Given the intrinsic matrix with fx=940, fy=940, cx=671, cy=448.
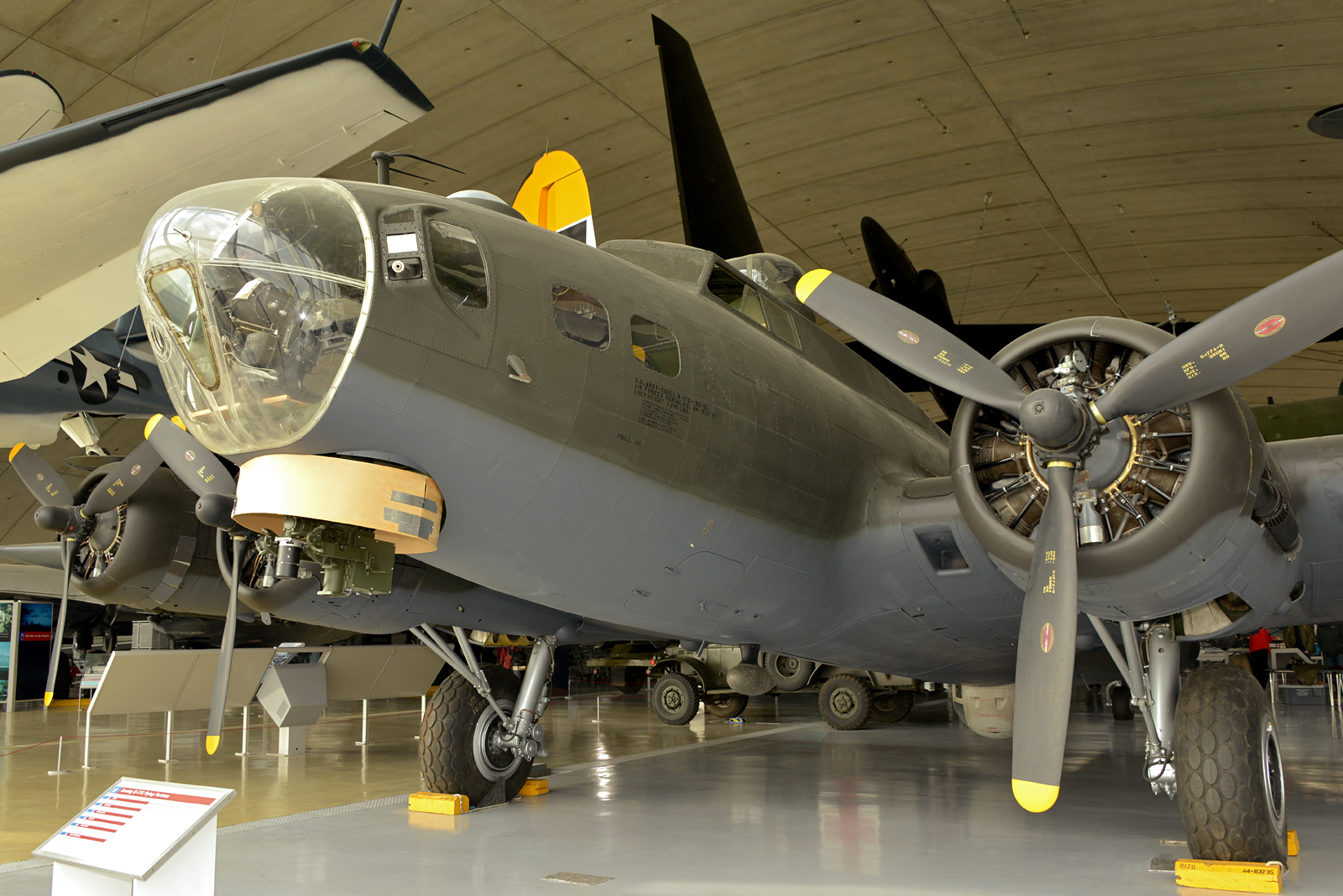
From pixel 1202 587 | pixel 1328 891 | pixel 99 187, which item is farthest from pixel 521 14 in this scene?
pixel 1328 891

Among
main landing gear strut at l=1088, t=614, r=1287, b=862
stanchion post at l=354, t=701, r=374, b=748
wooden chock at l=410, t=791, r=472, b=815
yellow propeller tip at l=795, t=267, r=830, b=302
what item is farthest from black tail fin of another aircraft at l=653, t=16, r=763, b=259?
main landing gear strut at l=1088, t=614, r=1287, b=862

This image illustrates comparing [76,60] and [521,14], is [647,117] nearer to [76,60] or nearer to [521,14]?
[521,14]

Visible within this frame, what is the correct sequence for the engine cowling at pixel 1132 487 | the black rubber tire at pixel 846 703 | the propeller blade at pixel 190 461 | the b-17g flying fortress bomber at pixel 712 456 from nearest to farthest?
Answer: the b-17g flying fortress bomber at pixel 712 456 < the engine cowling at pixel 1132 487 < the propeller blade at pixel 190 461 < the black rubber tire at pixel 846 703

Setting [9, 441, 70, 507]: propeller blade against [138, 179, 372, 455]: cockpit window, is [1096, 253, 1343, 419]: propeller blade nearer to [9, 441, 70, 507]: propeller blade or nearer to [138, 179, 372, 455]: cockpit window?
[138, 179, 372, 455]: cockpit window

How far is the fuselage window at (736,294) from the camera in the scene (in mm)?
6680

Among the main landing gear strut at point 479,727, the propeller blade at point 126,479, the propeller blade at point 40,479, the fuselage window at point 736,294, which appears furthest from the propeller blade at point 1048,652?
the propeller blade at point 40,479

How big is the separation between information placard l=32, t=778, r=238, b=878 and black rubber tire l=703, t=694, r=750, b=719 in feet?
46.1

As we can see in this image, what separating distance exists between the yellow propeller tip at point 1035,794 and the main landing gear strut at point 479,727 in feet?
13.2

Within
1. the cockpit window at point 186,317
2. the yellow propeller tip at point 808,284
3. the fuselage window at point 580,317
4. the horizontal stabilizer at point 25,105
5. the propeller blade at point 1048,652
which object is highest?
the horizontal stabilizer at point 25,105

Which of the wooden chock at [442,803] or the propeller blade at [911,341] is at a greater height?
the propeller blade at [911,341]

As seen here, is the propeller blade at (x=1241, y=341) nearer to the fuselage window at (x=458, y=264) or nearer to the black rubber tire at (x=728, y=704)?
the fuselage window at (x=458, y=264)

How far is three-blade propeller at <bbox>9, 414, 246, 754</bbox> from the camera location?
6371 millimetres

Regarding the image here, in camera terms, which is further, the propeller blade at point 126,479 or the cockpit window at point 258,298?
the propeller blade at point 126,479

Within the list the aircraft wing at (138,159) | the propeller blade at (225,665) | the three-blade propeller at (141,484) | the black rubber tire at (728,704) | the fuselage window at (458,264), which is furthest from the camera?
the black rubber tire at (728,704)
